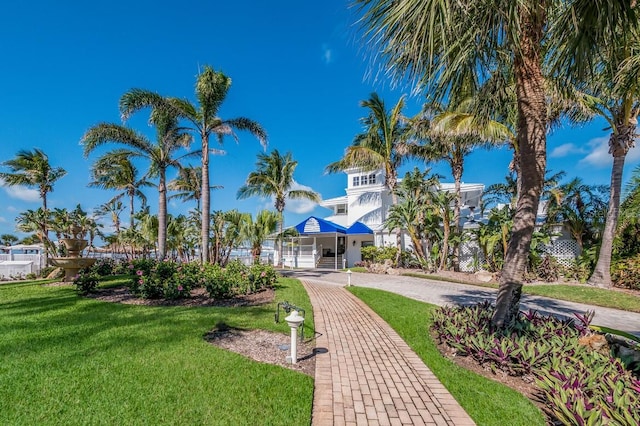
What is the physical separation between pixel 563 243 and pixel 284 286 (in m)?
13.6

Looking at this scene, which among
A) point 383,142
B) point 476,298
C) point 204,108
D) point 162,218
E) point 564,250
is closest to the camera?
point 476,298

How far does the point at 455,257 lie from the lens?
642 inches

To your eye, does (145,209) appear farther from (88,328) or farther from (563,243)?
(563,243)

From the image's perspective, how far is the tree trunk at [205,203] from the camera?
12.4m

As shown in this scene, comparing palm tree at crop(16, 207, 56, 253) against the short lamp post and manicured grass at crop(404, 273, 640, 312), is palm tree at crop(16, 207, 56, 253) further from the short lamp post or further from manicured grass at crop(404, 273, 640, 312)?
manicured grass at crop(404, 273, 640, 312)

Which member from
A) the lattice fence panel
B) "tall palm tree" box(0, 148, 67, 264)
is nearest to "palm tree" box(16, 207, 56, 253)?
"tall palm tree" box(0, 148, 67, 264)

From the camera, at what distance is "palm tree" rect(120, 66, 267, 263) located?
40.6ft

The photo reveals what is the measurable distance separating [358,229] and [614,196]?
1427 cm

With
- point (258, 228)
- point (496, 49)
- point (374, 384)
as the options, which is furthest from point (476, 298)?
point (258, 228)

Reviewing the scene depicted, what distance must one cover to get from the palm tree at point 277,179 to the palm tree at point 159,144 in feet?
27.0

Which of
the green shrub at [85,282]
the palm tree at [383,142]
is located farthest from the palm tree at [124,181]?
the palm tree at [383,142]

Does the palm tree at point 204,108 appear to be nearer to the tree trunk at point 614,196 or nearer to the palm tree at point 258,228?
the palm tree at point 258,228

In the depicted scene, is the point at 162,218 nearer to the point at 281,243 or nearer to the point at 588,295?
the point at 281,243

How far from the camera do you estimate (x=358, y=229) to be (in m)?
22.6
